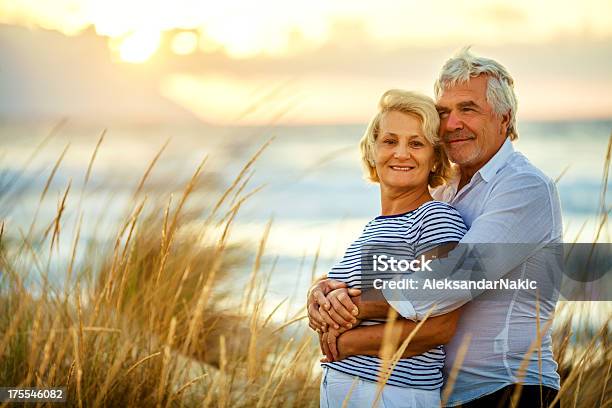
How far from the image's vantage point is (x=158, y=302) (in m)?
3.02

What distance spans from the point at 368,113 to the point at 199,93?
4.39 m

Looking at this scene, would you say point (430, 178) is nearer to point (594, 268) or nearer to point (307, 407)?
point (307, 407)

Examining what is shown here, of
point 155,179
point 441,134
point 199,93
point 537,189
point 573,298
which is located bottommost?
point 573,298

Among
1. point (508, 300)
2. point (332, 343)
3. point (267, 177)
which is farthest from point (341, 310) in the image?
point (267, 177)

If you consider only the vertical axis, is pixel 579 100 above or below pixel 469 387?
above

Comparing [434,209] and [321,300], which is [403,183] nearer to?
[434,209]

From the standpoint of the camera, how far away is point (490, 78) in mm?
2650

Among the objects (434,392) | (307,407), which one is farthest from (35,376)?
(434,392)

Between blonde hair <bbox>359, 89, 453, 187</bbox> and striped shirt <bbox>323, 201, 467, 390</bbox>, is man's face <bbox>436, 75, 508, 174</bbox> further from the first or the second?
striped shirt <bbox>323, 201, 467, 390</bbox>

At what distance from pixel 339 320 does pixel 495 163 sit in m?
0.68

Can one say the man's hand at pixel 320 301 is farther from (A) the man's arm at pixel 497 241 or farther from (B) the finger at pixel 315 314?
(A) the man's arm at pixel 497 241

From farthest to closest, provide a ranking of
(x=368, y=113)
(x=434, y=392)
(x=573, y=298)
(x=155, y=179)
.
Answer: (x=368, y=113), (x=155, y=179), (x=573, y=298), (x=434, y=392)

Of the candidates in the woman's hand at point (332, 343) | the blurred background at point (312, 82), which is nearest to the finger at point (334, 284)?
the woman's hand at point (332, 343)

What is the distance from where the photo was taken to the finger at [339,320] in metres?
2.34
